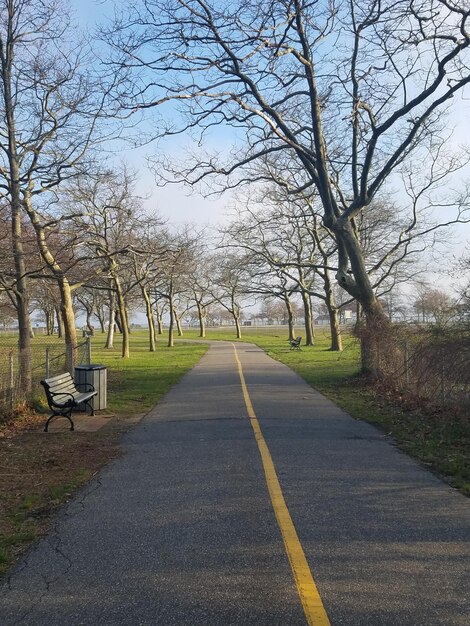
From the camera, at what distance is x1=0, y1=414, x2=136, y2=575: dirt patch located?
5367mm

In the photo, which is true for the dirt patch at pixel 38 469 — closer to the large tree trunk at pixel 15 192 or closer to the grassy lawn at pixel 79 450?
the grassy lawn at pixel 79 450

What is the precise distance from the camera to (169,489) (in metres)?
6.48

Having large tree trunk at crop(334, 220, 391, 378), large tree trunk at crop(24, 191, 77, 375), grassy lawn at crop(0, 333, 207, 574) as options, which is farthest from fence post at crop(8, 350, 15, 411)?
large tree trunk at crop(334, 220, 391, 378)

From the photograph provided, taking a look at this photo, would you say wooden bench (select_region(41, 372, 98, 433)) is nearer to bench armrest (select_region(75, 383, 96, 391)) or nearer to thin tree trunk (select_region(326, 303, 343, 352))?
bench armrest (select_region(75, 383, 96, 391))

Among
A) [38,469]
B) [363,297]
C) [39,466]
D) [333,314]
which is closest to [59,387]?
[39,466]

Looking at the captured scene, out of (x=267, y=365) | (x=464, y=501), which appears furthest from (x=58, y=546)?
(x=267, y=365)

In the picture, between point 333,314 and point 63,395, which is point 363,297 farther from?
point 333,314

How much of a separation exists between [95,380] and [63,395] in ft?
6.00

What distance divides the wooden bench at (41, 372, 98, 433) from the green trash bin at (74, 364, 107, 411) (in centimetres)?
12

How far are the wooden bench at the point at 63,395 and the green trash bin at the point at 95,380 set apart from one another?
4.6 inches

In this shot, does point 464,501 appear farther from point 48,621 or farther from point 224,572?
point 48,621

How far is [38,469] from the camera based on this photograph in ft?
24.9

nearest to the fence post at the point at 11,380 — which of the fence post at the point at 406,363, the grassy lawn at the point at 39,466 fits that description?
the grassy lawn at the point at 39,466

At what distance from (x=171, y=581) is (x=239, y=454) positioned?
4.07 meters
